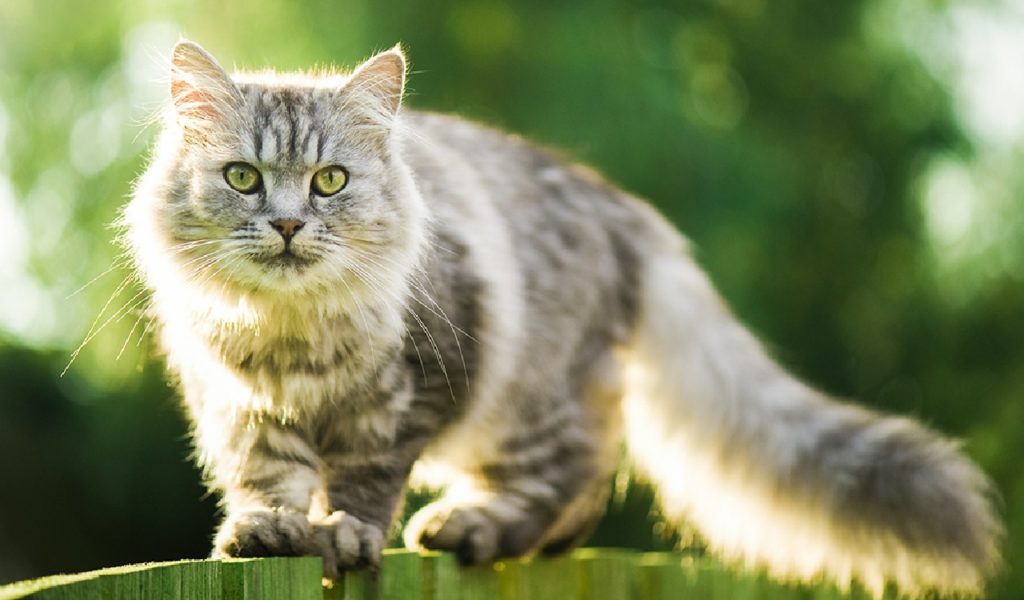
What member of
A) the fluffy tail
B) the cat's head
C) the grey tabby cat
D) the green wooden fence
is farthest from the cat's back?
the green wooden fence

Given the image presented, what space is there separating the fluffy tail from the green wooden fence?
0.59 ft

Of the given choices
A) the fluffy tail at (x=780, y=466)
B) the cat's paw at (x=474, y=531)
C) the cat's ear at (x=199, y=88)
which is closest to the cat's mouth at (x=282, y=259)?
the cat's ear at (x=199, y=88)

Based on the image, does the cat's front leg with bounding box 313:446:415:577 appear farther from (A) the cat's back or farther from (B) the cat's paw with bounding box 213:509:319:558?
(A) the cat's back

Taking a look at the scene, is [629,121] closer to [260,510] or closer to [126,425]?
[126,425]

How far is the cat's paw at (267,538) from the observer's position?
Answer: 77.0 inches

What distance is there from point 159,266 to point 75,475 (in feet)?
15.7

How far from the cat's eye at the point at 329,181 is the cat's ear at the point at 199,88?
0.20 metres

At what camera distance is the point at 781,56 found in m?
6.24

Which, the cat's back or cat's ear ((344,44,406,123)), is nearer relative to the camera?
cat's ear ((344,44,406,123))

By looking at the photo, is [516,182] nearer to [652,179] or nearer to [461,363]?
[461,363]

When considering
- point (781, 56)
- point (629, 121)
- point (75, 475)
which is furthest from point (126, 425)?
point (781, 56)

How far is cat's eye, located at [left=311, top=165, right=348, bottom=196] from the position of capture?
2.21m

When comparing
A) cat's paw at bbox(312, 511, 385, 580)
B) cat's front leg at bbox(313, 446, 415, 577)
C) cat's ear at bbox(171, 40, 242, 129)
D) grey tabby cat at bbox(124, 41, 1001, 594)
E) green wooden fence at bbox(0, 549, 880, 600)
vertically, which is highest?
cat's ear at bbox(171, 40, 242, 129)

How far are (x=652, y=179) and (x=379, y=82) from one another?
3277mm
